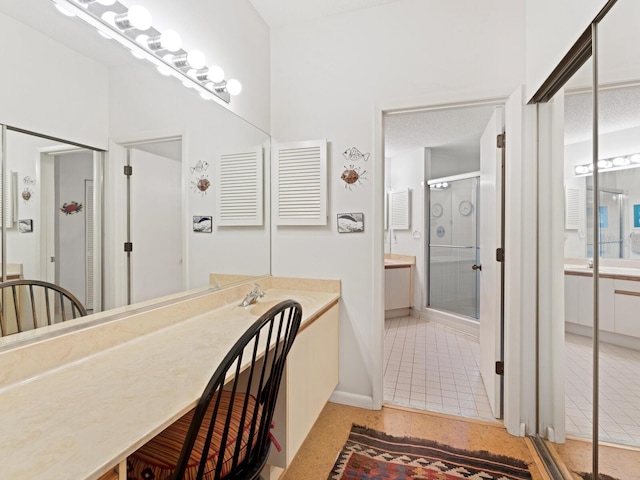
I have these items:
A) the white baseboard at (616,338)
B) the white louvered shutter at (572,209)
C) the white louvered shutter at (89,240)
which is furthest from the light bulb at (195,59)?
the white baseboard at (616,338)

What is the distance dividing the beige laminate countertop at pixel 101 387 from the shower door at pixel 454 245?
3.33m

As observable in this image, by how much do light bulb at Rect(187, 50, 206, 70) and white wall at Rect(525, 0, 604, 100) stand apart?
165 cm

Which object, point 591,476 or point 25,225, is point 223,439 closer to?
point 25,225

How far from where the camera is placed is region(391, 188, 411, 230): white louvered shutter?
4789mm

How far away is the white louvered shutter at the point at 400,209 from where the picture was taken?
479 cm

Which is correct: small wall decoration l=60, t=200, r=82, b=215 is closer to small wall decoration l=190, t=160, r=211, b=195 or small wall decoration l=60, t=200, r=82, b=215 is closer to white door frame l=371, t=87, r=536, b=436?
small wall decoration l=190, t=160, r=211, b=195

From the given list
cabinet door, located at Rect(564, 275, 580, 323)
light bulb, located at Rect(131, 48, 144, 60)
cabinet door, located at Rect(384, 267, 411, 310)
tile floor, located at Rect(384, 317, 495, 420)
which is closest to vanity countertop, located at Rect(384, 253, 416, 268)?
cabinet door, located at Rect(384, 267, 411, 310)

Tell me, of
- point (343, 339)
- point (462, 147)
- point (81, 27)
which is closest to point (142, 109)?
point (81, 27)

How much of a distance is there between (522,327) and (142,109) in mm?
2209

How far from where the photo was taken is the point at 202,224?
1.77 meters

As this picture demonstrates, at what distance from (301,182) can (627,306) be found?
69.1 inches

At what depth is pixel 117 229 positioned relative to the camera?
1.28 metres

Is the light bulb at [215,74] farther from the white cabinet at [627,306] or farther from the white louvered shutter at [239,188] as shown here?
the white cabinet at [627,306]

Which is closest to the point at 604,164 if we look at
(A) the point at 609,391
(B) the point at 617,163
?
(B) the point at 617,163
